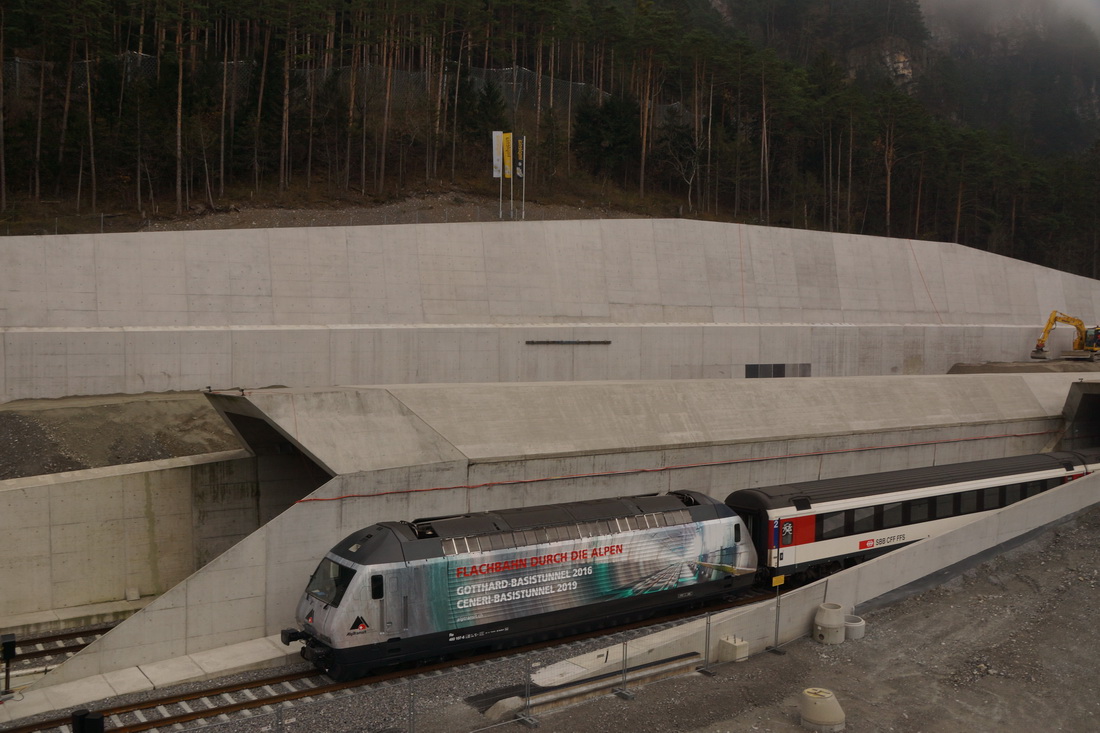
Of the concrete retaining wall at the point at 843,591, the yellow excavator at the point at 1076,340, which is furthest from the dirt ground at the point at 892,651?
the yellow excavator at the point at 1076,340

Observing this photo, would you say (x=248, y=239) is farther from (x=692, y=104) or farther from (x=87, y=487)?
(x=692, y=104)

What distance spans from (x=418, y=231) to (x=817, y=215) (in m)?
45.1

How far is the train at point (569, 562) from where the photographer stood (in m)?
16.2

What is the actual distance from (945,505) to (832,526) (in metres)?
4.42

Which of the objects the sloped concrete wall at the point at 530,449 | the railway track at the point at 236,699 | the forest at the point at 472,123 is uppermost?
the forest at the point at 472,123

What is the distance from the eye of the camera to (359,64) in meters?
58.6

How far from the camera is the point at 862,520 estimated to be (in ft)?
75.0

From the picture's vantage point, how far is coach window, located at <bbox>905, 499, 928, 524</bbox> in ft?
78.0

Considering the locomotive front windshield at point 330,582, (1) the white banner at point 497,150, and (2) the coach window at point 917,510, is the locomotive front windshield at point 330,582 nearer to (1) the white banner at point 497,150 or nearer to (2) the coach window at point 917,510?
(2) the coach window at point 917,510

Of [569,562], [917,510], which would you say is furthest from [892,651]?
[917,510]

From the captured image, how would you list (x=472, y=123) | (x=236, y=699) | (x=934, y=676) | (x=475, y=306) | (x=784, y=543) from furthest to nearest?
(x=472, y=123), (x=475, y=306), (x=784, y=543), (x=934, y=676), (x=236, y=699)

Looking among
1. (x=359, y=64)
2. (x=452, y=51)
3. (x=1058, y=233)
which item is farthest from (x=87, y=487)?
(x=1058, y=233)

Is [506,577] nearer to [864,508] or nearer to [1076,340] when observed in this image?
[864,508]

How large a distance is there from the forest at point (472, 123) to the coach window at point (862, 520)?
1288 inches
